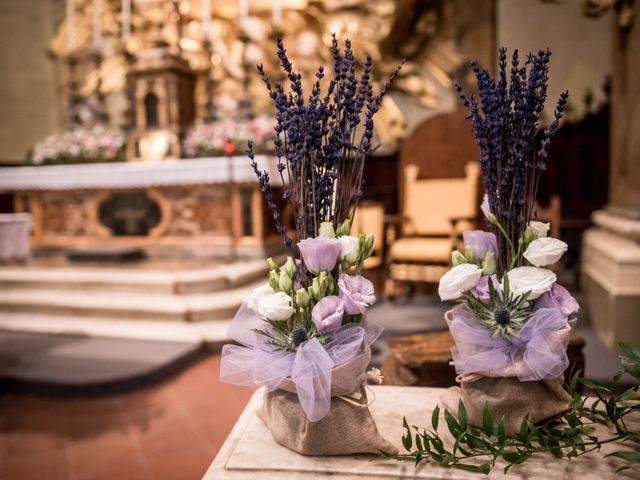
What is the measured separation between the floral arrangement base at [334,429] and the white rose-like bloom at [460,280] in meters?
0.26

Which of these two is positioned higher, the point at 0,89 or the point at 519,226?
the point at 0,89

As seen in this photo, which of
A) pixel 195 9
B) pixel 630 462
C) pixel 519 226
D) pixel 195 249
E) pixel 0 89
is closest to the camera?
pixel 630 462

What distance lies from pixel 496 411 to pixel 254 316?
0.51 m

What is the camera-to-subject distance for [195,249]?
5605mm

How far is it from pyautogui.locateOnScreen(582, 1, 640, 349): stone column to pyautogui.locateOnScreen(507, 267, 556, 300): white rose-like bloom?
2.29 m

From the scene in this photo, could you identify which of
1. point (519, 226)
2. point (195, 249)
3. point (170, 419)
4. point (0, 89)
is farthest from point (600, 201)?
point (0, 89)

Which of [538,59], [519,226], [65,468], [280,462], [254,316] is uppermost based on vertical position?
[538,59]

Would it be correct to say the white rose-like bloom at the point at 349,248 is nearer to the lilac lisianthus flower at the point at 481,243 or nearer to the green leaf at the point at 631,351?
the lilac lisianthus flower at the point at 481,243

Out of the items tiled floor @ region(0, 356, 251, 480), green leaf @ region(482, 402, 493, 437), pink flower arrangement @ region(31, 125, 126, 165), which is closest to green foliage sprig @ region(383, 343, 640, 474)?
green leaf @ region(482, 402, 493, 437)

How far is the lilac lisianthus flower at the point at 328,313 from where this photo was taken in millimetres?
958

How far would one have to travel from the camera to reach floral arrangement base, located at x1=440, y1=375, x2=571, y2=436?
1.03 m

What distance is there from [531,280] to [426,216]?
13.1 ft

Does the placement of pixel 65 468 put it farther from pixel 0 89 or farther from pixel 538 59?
pixel 0 89

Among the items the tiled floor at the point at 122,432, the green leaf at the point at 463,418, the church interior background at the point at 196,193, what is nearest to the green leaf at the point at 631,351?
the green leaf at the point at 463,418
